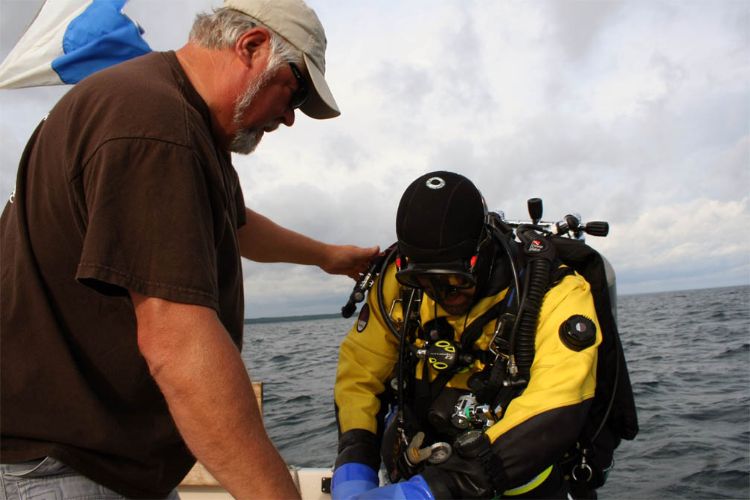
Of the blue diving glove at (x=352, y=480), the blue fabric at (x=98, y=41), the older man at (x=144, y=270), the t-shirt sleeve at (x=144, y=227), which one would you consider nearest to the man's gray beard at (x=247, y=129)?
the older man at (x=144, y=270)

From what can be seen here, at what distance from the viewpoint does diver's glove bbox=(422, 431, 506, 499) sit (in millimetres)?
2219

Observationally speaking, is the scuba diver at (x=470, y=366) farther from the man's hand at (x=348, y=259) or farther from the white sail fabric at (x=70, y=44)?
the white sail fabric at (x=70, y=44)

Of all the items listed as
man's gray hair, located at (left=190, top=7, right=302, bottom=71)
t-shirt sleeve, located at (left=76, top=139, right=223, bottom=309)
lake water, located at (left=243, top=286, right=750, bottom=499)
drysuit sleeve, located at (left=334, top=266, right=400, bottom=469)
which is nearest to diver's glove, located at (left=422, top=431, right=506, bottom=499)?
drysuit sleeve, located at (left=334, top=266, right=400, bottom=469)

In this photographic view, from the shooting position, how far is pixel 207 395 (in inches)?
45.8

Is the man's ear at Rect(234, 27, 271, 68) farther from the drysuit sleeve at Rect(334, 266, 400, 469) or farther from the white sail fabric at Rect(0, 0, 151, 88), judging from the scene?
the white sail fabric at Rect(0, 0, 151, 88)

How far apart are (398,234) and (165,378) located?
5.65 ft

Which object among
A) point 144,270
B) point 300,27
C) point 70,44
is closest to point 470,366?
point 300,27

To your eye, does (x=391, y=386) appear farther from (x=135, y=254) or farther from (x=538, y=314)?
(x=135, y=254)

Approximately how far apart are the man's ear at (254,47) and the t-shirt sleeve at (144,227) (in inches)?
20.2

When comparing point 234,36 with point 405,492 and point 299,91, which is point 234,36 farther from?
point 405,492

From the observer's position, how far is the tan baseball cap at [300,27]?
1.66 m

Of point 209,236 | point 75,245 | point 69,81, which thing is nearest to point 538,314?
point 209,236

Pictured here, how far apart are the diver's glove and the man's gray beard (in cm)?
148

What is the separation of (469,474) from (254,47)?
5.86 feet
